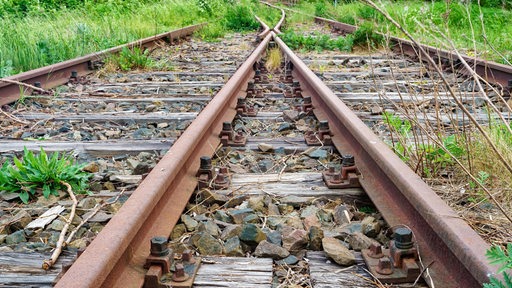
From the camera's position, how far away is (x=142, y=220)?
184cm

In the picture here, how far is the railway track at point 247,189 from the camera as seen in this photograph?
1.72 meters

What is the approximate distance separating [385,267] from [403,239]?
0.35 ft

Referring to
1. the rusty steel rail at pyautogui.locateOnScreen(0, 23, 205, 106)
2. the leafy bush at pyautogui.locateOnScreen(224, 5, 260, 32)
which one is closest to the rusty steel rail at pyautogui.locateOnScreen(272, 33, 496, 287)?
the rusty steel rail at pyautogui.locateOnScreen(0, 23, 205, 106)

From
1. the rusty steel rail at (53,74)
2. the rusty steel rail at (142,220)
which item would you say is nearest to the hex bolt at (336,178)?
the rusty steel rail at (142,220)

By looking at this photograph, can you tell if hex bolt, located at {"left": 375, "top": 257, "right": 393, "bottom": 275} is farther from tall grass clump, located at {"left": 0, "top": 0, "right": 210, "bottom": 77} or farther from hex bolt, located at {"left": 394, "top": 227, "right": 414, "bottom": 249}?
tall grass clump, located at {"left": 0, "top": 0, "right": 210, "bottom": 77}

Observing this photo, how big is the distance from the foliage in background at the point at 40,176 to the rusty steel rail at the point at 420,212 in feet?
4.49

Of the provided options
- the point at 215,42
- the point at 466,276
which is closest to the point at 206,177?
the point at 466,276

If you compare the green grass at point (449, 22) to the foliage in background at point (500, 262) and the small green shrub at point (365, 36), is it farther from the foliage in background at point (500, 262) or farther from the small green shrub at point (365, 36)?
the foliage in background at point (500, 262)

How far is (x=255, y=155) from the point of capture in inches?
127

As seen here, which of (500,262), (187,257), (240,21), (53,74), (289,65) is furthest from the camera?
(240,21)

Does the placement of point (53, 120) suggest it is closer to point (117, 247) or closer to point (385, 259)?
point (117, 247)

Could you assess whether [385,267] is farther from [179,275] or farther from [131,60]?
[131,60]

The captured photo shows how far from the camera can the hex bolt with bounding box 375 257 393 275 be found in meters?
1.82

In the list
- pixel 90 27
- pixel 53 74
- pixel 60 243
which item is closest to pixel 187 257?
pixel 60 243
